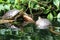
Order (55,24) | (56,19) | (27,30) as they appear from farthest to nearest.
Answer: (56,19) < (55,24) < (27,30)

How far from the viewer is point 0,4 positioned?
175 inches

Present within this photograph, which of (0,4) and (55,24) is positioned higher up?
(0,4)

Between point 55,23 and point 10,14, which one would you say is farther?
point 10,14

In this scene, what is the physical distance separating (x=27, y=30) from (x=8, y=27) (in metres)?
0.30

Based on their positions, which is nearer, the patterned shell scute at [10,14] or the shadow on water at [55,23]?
the shadow on water at [55,23]

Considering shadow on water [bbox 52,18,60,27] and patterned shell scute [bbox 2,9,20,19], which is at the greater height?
patterned shell scute [bbox 2,9,20,19]

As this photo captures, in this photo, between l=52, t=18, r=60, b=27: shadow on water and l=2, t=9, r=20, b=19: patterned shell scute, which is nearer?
l=52, t=18, r=60, b=27: shadow on water


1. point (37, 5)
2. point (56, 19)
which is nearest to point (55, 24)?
point (56, 19)

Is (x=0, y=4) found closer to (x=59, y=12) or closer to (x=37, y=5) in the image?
(x=37, y=5)

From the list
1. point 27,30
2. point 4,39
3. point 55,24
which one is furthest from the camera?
point 55,24

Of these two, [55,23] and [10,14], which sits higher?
[10,14]

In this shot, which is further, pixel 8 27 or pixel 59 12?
pixel 59 12

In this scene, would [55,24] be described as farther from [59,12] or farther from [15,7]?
[15,7]

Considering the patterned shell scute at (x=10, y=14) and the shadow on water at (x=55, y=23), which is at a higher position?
the patterned shell scute at (x=10, y=14)
